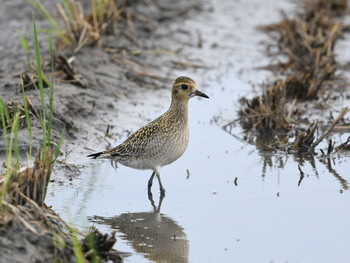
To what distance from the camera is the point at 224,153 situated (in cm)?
986

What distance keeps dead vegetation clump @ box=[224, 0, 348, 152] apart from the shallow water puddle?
23.9 inches

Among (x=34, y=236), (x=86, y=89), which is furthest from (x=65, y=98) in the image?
(x=34, y=236)

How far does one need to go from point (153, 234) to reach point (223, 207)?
0.97 metres

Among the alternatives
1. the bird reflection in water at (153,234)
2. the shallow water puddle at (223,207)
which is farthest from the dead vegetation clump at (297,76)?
the bird reflection in water at (153,234)

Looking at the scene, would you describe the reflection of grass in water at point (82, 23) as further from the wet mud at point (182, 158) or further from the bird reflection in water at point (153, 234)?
the bird reflection in water at point (153, 234)

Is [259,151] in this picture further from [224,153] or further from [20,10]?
[20,10]

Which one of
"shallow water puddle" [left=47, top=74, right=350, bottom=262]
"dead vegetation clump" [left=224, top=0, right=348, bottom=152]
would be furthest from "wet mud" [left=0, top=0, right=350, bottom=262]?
"dead vegetation clump" [left=224, top=0, right=348, bottom=152]

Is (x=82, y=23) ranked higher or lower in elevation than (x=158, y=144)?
higher

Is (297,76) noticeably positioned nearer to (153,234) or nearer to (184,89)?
(184,89)

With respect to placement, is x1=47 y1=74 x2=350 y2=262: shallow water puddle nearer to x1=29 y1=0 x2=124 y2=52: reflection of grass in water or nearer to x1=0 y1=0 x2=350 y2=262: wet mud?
x1=0 y1=0 x2=350 y2=262: wet mud

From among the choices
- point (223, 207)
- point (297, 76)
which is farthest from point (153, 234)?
point (297, 76)

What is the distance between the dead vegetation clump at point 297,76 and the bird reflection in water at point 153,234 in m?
2.85

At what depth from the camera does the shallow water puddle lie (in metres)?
6.56

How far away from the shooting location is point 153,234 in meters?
7.05
